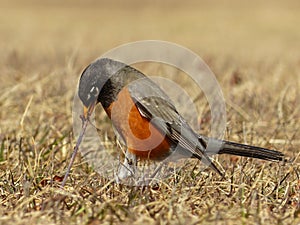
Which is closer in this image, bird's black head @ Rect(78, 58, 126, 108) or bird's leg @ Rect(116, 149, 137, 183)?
bird's leg @ Rect(116, 149, 137, 183)

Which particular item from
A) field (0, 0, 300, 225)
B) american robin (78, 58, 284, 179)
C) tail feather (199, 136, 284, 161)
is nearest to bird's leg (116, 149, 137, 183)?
american robin (78, 58, 284, 179)

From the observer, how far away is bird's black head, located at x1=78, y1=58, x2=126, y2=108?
4574 mm

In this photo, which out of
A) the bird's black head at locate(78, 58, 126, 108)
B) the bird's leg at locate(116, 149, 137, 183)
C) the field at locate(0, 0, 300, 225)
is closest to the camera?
the field at locate(0, 0, 300, 225)

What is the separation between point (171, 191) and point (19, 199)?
34.9 inches

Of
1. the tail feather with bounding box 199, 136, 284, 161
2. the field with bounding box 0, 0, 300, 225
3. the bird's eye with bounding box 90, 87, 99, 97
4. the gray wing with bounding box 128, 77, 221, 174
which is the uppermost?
the bird's eye with bounding box 90, 87, 99, 97

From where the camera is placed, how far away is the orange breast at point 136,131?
445 cm

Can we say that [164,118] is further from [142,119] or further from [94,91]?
[94,91]

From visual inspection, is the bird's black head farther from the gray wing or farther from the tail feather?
the tail feather

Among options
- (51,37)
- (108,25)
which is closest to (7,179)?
(51,37)

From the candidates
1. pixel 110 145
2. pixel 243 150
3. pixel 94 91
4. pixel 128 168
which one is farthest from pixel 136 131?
pixel 110 145

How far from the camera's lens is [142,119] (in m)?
4.50

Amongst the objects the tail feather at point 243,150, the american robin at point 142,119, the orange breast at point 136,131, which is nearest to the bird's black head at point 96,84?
the american robin at point 142,119

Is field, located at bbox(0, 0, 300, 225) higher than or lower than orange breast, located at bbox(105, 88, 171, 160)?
lower

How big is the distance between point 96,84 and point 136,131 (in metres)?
0.46
